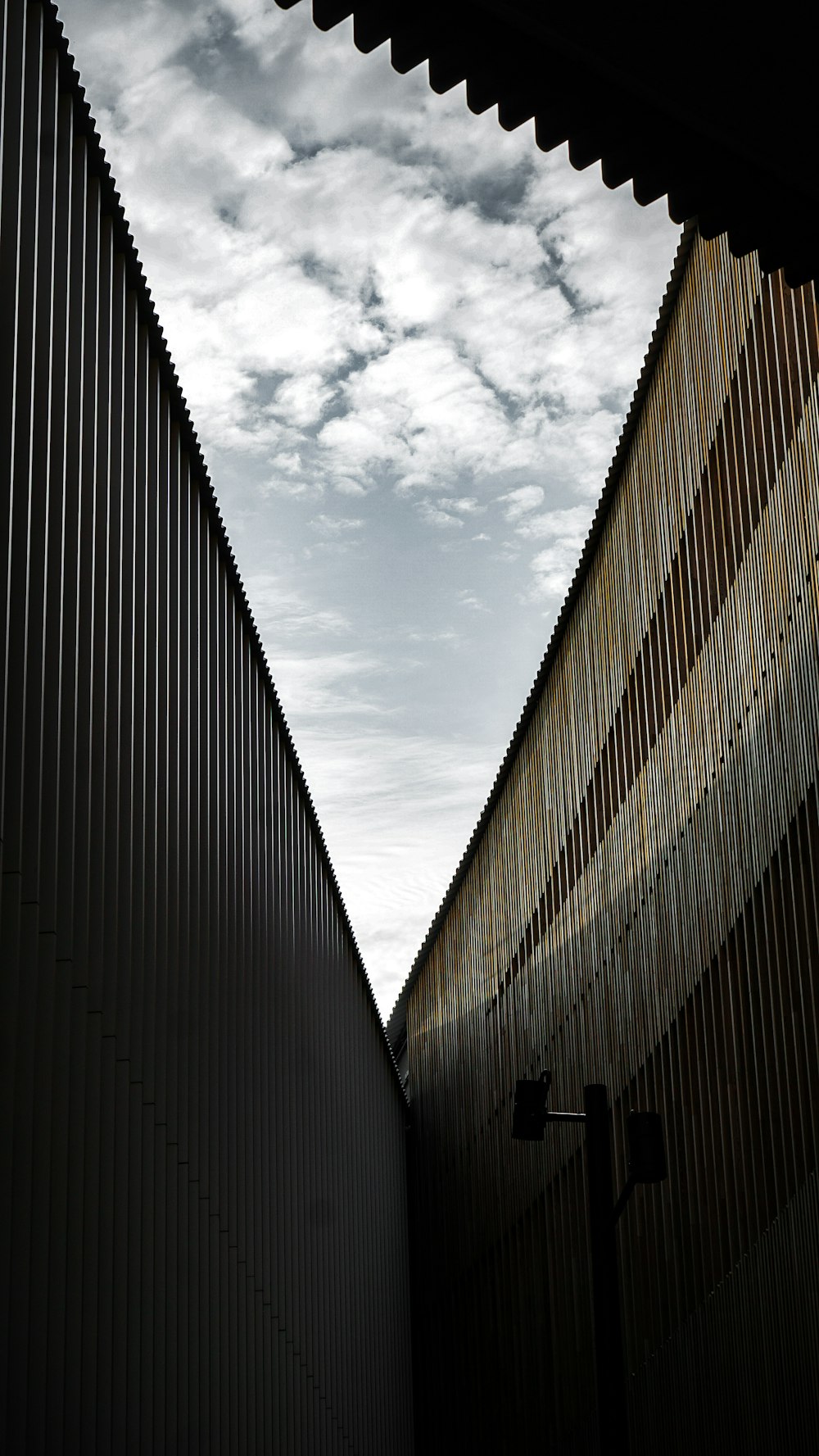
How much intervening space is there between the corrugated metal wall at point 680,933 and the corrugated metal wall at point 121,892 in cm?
377

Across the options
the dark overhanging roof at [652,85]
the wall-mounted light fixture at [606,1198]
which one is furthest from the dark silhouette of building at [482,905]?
the wall-mounted light fixture at [606,1198]

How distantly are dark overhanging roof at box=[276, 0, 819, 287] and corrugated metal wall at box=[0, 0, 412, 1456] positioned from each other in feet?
7.30

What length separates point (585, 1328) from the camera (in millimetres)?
16094

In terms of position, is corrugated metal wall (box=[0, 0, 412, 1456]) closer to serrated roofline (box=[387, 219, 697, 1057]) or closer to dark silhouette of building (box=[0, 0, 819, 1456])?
dark silhouette of building (box=[0, 0, 819, 1456])

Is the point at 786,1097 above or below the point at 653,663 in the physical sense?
below

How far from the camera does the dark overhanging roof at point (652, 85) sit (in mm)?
3791

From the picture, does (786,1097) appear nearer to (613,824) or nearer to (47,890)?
(613,824)

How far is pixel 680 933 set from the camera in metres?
13.1

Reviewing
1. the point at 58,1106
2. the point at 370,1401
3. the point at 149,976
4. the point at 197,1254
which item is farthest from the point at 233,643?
the point at 370,1401

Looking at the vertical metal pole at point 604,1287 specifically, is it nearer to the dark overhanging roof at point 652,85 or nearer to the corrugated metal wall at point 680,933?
the corrugated metal wall at point 680,933

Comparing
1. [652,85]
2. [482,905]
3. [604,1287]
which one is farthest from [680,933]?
[652,85]

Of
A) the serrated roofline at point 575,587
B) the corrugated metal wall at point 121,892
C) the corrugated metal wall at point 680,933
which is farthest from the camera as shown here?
the serrated roofline at point 575,587

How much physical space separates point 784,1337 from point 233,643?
671cm

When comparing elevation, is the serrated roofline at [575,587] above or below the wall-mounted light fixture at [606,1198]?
above
